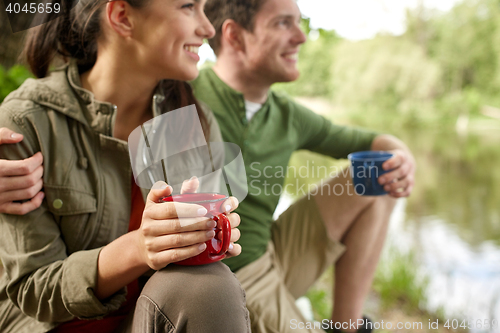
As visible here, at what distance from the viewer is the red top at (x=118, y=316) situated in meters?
0.66

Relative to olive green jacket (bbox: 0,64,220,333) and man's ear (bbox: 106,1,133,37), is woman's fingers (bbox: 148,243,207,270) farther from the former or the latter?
man's ear (bbox: 106,1,133,37)

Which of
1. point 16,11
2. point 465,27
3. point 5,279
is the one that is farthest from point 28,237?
point 465,27

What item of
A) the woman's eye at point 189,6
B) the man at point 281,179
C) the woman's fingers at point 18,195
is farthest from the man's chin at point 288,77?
the woman's fingers at point 18,195

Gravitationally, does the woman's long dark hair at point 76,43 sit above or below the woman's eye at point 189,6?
below

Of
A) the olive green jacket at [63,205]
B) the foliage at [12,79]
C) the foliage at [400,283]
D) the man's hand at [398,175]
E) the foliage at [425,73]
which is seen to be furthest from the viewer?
the foliage at [400,283]

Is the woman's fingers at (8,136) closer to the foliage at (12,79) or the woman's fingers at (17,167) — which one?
the woman's fingers at (17,167)

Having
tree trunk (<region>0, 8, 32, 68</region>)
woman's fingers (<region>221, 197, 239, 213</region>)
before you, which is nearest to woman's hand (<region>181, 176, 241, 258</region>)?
woman's fingers (<region>221, 197, 239, 213</region>)

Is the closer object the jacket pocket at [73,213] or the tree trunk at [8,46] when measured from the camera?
the jacket pocket at [73,213]

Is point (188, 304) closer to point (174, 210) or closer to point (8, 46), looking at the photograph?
point (174, 210)

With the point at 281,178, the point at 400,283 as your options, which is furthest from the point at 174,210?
the point at 400,283

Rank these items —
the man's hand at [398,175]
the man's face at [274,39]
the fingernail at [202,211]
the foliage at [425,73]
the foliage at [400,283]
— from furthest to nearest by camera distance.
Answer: the foliage at [400,283] < the foliage at [425,73] < the man's hand at [398,175] < the man's face at [274,39] < the fingernail at [202,211]

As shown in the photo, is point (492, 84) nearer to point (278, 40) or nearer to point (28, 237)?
point (278, 40)

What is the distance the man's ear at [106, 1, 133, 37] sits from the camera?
0.58 m

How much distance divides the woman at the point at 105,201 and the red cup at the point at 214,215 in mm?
13
